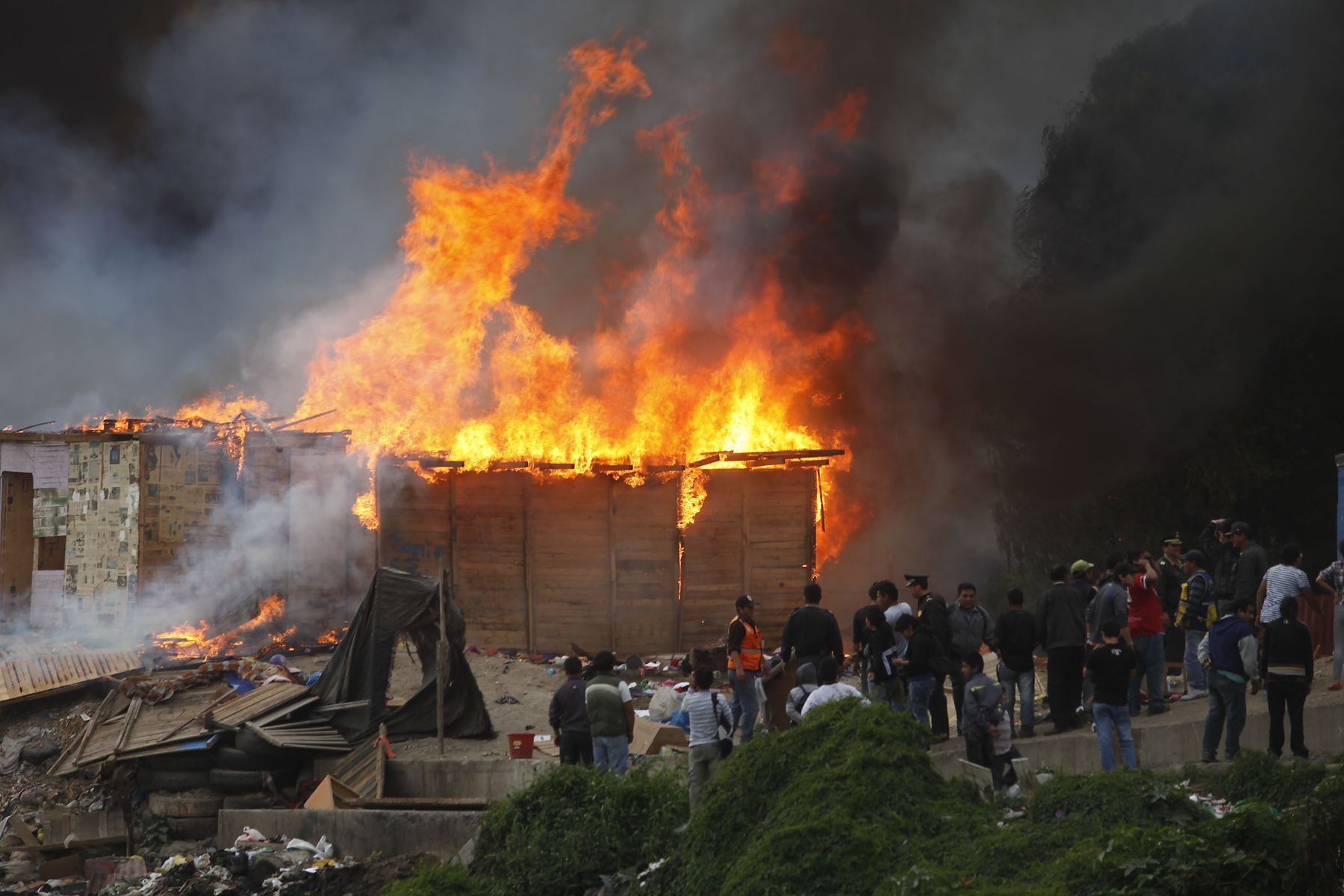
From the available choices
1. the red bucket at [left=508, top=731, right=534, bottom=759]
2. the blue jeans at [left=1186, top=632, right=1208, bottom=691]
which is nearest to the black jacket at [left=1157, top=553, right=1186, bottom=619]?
the blue jeans at [left=1186, top=632, right=1208, bottom=691]

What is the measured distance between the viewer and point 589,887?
997 centimetres

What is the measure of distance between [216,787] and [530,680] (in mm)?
5454

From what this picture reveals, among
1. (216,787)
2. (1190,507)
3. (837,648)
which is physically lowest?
(216,787)

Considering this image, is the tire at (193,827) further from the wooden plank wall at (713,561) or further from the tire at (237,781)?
the wooden plank wall at (713,561)

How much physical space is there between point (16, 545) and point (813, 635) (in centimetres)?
1740

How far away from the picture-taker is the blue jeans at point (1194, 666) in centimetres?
1239

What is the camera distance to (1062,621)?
1105 centimetres

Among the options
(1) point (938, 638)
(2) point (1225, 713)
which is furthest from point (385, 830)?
(2) point (1225, 713)

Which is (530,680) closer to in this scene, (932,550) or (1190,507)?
(932,550)

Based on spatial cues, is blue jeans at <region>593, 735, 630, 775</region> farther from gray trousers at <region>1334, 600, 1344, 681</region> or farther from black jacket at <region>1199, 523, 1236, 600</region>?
gray trousers at <region>1334, 600, 1344, 681</region>

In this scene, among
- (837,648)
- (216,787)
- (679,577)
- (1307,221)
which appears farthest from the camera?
(1307,221)

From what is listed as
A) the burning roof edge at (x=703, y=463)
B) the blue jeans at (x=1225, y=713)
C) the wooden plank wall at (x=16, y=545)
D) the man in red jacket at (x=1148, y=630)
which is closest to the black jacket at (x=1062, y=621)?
the man in red jacket at (x=1148, y=630)

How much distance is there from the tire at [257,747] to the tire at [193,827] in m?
0.93

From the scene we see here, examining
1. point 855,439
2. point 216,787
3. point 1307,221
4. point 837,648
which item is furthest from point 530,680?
point 1307,221
